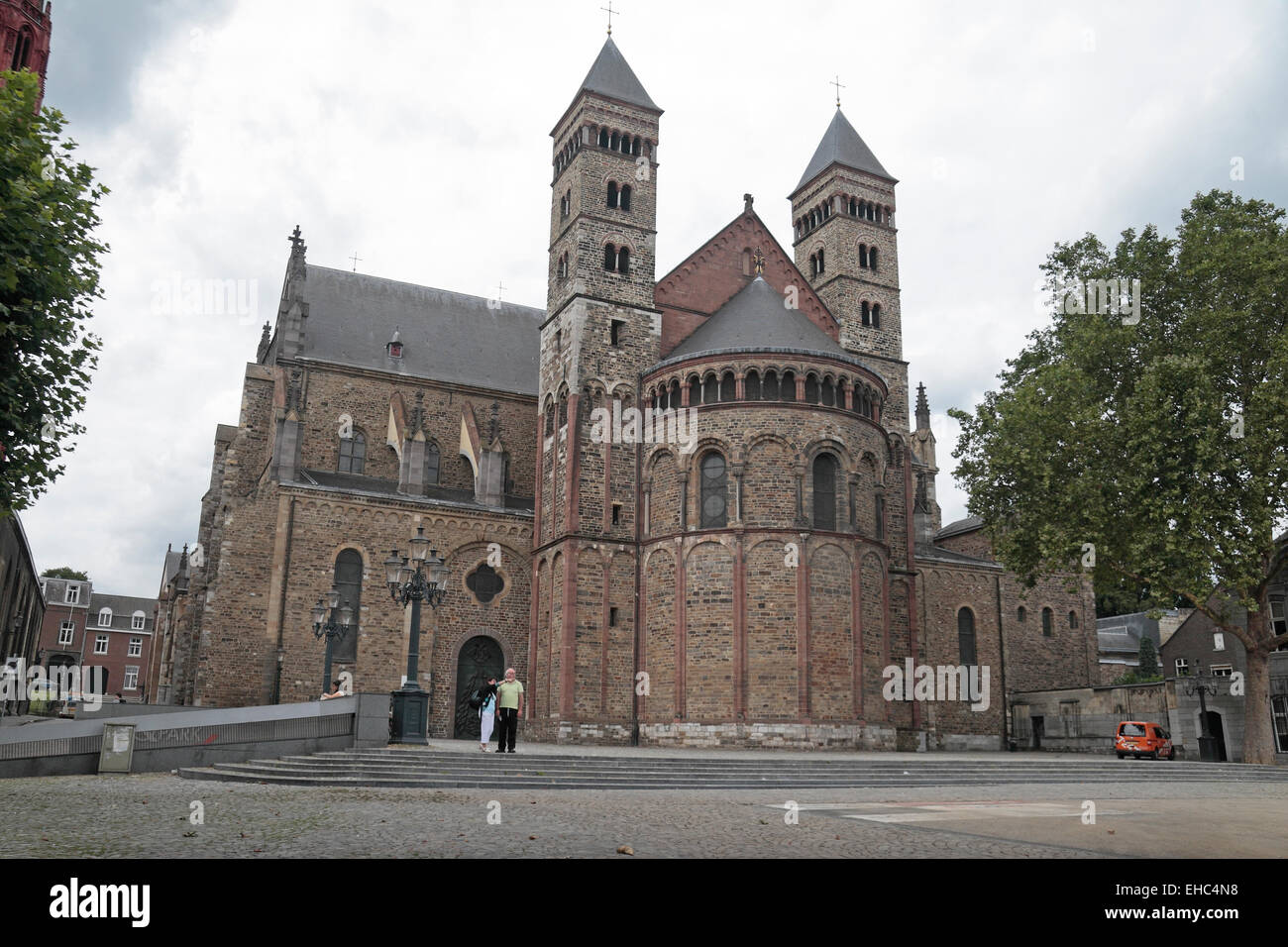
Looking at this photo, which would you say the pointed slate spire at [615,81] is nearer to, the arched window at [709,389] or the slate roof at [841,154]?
the slate roof at [841,154]

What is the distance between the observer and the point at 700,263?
3759 cm

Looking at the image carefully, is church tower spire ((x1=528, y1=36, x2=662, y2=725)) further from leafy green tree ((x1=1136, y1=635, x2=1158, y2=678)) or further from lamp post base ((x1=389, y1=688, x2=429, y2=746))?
leafy green tree ((x1=1136, y1=635, x2=1158, y2=678))

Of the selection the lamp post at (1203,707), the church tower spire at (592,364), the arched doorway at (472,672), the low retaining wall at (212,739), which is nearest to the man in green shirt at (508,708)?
the low retaining wall at (212,739)

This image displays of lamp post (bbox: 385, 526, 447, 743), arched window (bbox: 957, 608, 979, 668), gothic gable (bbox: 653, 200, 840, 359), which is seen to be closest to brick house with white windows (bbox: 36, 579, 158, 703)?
gothic gable (bbox: 653, 200, 840, 359)

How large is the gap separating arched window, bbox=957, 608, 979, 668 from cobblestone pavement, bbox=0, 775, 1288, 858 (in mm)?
24606

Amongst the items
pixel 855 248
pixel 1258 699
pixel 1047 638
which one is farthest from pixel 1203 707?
pixel 855 248

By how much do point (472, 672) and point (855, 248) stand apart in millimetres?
23135

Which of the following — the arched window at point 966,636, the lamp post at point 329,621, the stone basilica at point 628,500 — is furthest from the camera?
the arched window at point 966,636

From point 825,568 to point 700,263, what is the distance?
13.4 m

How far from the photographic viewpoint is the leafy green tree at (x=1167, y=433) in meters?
26.8

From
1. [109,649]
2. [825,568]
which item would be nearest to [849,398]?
[825,568]

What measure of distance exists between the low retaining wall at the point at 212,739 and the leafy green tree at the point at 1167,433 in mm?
19939

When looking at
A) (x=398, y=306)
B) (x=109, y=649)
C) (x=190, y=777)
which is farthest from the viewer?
(x=109, y=649)
